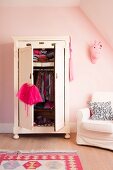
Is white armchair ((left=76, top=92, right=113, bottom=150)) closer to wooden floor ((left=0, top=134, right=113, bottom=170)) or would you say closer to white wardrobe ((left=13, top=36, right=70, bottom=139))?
wooden floor ((left=0, top=134, right=113, bottom=170))

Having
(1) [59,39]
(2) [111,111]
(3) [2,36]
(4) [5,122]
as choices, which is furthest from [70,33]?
(4) [5,122]

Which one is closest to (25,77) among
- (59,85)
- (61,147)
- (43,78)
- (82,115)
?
(43,78)

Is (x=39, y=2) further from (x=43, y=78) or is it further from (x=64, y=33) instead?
(x=43, y=78)

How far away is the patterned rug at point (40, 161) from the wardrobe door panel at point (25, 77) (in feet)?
2.66

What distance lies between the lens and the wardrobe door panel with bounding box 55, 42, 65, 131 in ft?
12.7

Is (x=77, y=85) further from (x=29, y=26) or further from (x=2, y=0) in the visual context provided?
(x=2, y=0)

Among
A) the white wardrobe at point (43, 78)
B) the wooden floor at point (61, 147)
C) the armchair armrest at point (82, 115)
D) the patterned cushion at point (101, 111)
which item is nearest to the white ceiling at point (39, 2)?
the white wardrobe at point (43, 78)

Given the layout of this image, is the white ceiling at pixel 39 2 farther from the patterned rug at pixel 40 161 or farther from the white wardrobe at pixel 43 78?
the patterned rug at pixel 40 161

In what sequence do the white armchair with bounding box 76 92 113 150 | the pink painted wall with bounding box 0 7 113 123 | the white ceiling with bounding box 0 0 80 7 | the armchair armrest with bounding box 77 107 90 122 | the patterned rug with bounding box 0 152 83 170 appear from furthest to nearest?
the pink painted wall with bounding box 0 7 113 123
the white ceiling with bounding box 0 0 80 7
the armchair armrest with bounding box 77 107 90 122
the white armchair with bounding box 76 92 113 150
the patterned rug with bounding box 0 152 83 170

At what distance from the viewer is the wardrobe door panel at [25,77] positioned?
3908 mm

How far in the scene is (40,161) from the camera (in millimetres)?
2930

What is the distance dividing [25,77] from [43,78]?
34cm

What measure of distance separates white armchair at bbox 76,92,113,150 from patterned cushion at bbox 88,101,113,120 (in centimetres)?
10

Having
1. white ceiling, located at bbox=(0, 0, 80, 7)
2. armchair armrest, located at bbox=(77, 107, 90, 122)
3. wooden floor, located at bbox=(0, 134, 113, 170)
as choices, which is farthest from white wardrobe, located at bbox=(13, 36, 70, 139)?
white ceiling, located at bbox=(0, 0, 80, 7)
